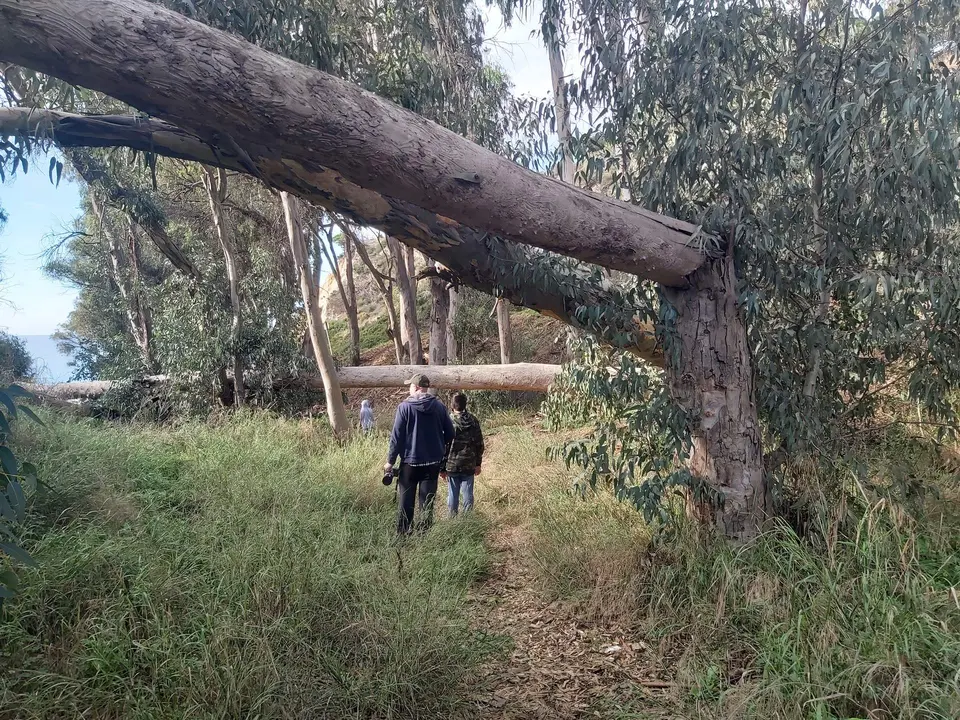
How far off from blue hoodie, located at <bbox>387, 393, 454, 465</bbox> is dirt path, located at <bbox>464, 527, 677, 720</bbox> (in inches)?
57.6

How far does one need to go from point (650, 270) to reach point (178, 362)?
9.96 m

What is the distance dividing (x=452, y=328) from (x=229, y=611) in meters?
12.1

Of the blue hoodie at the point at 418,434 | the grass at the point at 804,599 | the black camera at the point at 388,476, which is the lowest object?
the grass at the point at 804,599

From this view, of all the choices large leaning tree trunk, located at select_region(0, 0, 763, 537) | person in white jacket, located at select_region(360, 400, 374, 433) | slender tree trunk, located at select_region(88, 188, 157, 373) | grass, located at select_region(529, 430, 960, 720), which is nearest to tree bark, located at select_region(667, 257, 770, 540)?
large leaning tree trunk, located at select_region(0, 0, 763, 537)

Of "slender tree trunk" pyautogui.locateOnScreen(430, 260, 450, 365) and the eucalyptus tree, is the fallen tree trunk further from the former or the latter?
the eucalyptus tree

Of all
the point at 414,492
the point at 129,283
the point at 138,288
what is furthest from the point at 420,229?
the point at 129,283

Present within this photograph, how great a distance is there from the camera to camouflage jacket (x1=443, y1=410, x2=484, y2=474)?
6133mm

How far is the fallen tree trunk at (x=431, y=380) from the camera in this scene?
36.4 ft

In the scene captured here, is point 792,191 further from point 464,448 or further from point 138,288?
point 138,288

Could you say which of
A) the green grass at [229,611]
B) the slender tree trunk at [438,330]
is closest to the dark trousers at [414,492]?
the green grass at [229,611]

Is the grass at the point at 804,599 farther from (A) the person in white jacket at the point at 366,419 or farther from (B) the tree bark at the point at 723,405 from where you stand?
(A) the person in white jacket at the point at 366,419

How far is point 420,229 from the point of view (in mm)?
4148

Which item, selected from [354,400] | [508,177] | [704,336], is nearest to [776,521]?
[704,336]

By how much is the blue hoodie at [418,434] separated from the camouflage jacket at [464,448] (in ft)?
1.15
